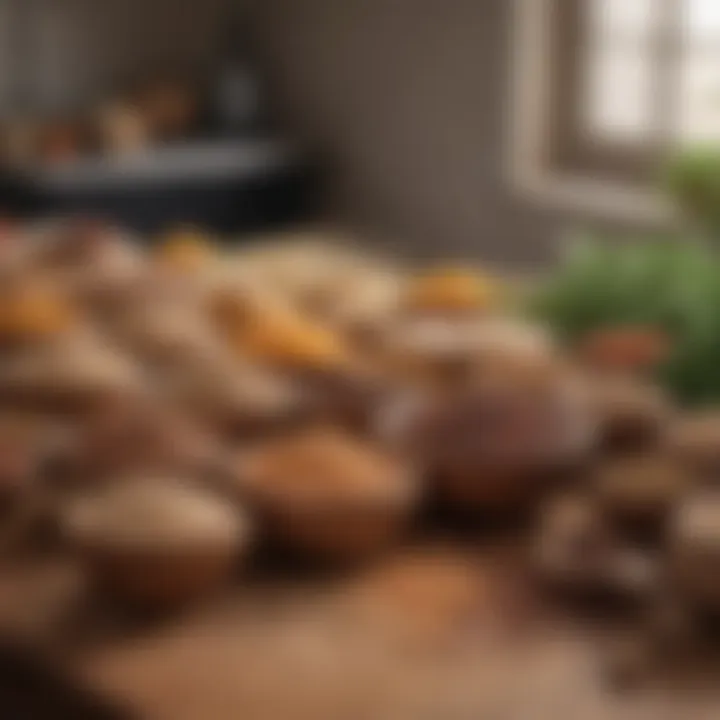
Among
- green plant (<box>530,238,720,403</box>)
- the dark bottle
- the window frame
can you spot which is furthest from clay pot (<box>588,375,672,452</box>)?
the dark bottle

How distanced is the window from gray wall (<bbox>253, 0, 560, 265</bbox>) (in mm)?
57

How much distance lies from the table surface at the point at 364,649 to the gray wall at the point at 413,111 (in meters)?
2.01

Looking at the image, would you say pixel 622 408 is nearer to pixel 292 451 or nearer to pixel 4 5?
pixel 292 451

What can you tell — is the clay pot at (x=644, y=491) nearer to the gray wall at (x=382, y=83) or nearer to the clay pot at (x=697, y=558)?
the clay pot at (x=697, y=558)

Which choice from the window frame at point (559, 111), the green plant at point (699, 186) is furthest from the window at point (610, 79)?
the green plant at point (699, 186)

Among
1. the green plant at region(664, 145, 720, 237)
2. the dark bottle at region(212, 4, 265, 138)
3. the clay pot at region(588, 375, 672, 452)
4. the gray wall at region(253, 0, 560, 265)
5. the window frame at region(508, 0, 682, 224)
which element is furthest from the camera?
the dark bottle at region(212, 4, 265, 138)

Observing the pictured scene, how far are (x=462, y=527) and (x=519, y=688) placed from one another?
183mm

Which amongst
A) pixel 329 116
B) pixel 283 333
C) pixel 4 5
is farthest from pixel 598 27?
pixel 283 333

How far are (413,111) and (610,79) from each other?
1.22 feet

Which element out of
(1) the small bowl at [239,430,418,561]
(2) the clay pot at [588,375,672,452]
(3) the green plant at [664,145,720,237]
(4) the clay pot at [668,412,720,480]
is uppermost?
(3) the green plant at [664,145,720,237]

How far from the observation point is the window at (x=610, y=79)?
2748mm

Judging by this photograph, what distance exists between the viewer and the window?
2748 mm

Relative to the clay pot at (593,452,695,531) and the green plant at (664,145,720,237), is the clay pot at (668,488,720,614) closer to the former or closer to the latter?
the clay pot at (593,452,695,531)

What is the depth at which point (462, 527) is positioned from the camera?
0.84 metres
